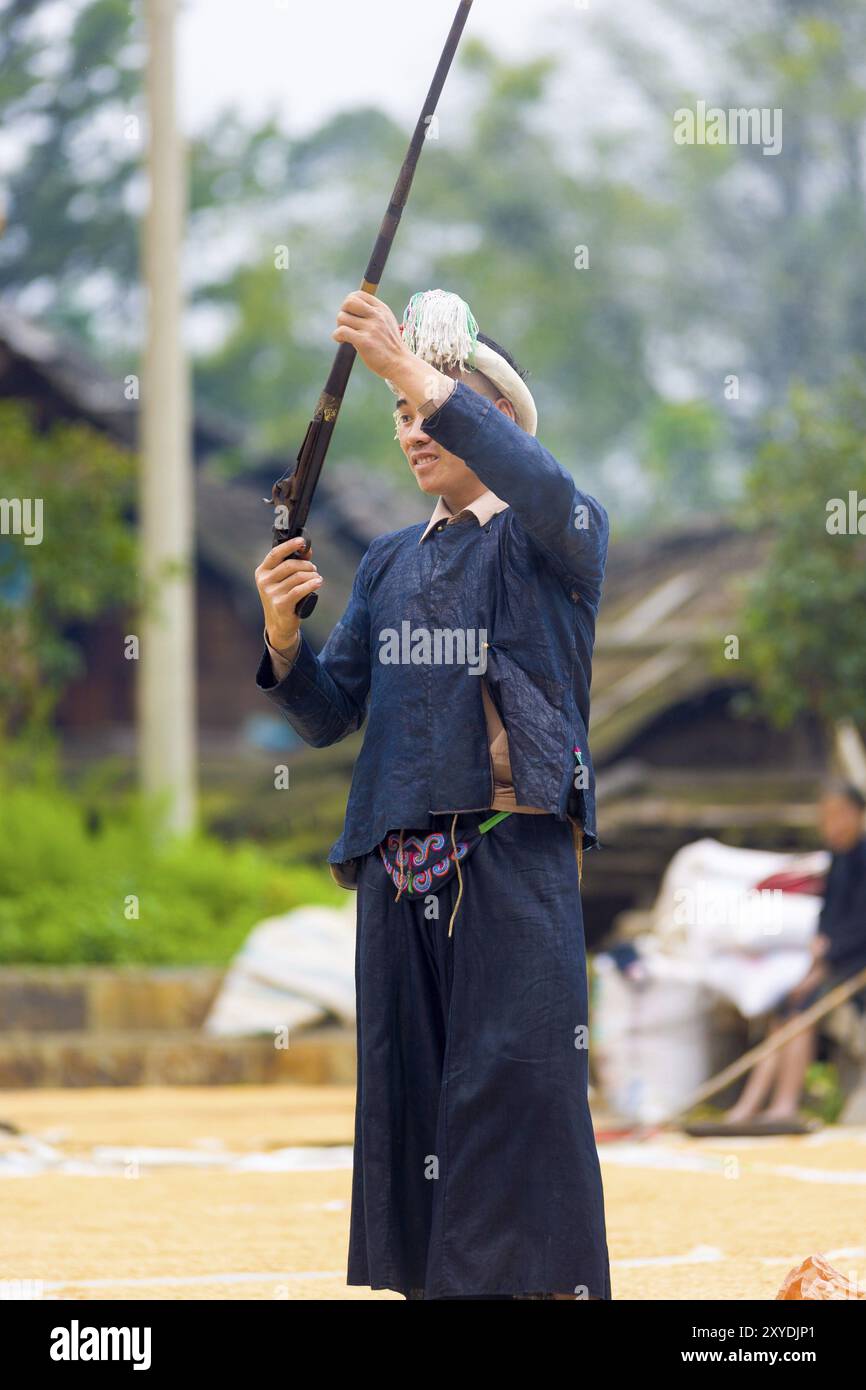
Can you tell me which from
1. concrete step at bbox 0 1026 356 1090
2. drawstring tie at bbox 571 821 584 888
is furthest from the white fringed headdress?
concrete step at bbox 0 1026 356 1090

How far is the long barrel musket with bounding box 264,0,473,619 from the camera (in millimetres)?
3227

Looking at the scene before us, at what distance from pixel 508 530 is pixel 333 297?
28.6 meters

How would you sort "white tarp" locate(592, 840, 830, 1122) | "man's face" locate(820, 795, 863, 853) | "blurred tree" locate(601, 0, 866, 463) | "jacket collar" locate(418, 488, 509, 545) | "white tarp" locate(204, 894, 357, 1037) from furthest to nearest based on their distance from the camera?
"blurred tree" locate(601, 0, 866, 463)
"white tarp" locate(204, 894, 357, 1037)
"white tarp" locate(592, 840, 830, 1122)
"man's face" locate(820, 795, 863, 853)
"jacket collar" locate(418, 488, 509, 545)

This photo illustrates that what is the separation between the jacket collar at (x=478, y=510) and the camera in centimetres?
345

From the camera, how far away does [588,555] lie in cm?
326

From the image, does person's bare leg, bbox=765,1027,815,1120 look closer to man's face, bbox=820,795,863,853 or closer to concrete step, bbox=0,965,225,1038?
man's face, bbox=820,795,863,853

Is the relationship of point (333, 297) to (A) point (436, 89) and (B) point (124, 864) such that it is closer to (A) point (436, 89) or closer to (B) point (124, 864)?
(B) point (124, 864)

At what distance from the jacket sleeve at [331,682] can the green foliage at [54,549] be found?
8.50 meters

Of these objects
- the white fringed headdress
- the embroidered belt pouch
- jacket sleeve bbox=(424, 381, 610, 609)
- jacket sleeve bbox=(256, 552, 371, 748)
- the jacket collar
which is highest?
the white fringed headdress

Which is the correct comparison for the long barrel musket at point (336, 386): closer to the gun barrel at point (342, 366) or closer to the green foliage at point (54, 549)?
the gun barrel at point (342, 366)

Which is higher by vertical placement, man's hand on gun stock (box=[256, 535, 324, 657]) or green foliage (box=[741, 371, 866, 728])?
green foliage (box=[741, 371, 866, 728])

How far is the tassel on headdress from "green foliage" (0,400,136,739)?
877cm
